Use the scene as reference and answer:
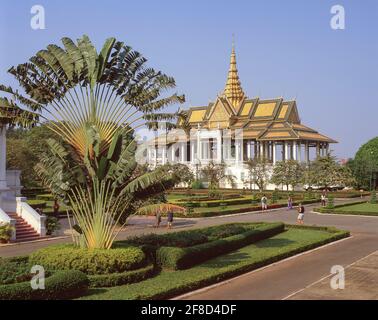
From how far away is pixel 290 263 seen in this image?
16.0 metres

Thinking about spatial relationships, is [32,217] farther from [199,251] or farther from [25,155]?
[25,155]

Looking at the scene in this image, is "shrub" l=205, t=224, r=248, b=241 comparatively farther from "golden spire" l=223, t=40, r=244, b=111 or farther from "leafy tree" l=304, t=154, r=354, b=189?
"golden spire" l=223, t=40, r=244, b=111

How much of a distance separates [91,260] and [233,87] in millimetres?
72869

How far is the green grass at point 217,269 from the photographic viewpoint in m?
11.2

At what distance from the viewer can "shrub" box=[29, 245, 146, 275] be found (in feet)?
40.8

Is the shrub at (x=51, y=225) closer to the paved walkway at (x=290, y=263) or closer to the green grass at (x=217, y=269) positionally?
the paved walkway at (x=290, y=263)

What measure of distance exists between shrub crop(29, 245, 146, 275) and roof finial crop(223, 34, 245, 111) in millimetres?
69148

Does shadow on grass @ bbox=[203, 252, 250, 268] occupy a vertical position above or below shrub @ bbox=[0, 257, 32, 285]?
below

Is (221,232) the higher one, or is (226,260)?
(221,232)

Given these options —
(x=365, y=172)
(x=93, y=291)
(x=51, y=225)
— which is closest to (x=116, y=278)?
(x=93, y=291)

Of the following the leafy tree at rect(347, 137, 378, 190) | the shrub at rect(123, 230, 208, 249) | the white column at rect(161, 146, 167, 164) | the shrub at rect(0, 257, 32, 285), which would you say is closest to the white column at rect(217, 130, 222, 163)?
the white column at rect(161, 146, 167, 164)

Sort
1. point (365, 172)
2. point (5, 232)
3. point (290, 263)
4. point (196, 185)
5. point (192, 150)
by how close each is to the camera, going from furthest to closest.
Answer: point (192, 150) → point (365, 172) → point (196, 185) → point (5, 232) → point (290, 263)

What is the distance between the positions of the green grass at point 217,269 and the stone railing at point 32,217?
9.57m
